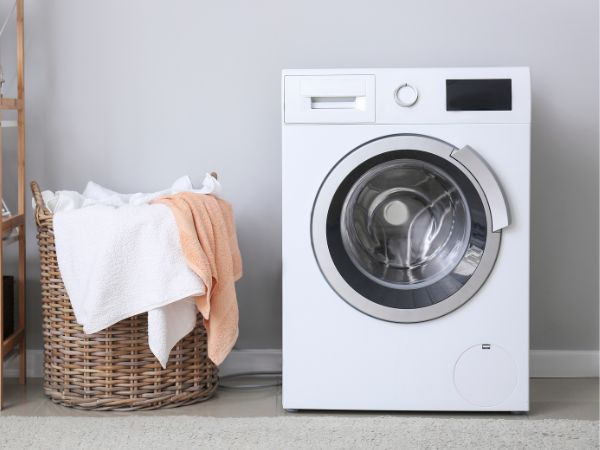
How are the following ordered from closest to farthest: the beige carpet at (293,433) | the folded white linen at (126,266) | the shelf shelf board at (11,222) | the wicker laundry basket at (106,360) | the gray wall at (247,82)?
the beige carpet at (293,433)
the folded white linen at (126,266)
the wicker laundry basket at (106,360)
the shelf shelf board at (11,222)
the gray wall at (247,82)

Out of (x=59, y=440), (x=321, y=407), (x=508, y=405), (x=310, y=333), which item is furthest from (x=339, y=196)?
(x=59, y=440)

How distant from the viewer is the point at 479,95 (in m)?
2.08

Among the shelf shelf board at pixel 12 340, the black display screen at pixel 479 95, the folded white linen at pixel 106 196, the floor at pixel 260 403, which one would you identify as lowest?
the floor at pixel 260 403

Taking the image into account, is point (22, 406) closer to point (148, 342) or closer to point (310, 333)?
point (148, 342)

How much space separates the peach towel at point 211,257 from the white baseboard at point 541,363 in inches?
16.7

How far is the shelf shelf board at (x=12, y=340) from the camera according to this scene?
89.0 inches

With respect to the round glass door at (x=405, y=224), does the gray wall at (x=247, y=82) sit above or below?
above

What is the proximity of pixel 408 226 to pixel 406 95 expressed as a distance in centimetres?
35

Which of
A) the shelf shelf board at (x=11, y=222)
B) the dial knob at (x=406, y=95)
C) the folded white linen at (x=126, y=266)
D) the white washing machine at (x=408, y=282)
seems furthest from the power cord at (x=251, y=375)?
the dial knob at (x=406, y=95)

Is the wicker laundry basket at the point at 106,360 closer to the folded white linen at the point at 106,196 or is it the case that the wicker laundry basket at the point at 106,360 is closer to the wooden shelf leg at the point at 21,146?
the folded white linen at the point at 106,196

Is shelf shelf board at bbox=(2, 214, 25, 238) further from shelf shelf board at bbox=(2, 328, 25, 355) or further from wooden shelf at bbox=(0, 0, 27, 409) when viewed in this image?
shelf shelf board at bbox=(2, 328, 25, 355)

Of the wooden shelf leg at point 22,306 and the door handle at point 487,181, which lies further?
the wooden shelf leg at point 22,306

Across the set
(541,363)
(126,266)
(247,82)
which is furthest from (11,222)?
(541,363)

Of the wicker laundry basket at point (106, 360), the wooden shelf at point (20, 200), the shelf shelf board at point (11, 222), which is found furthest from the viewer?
the wooden shelf at point (20, 200)
